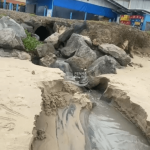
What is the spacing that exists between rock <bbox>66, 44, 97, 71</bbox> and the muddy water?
3.10m

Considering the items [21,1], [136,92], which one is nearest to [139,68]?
[136,92]

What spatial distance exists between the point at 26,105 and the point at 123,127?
272 centimetres

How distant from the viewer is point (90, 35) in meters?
11.3

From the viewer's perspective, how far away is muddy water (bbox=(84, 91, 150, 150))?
4.22m

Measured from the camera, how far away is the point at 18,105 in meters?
3.63

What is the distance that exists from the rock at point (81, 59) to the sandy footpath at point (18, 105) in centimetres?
273

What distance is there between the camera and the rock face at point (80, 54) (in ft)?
28.6

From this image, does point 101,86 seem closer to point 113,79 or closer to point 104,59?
point 113,79

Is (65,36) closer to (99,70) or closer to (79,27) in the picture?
(79,27)

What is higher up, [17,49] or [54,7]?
[54,7]

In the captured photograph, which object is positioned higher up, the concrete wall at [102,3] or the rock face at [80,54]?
the concrete wall at [102,3]

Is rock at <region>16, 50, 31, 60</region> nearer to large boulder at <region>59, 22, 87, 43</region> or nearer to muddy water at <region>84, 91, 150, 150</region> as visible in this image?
large boulder at <region>59, 22, 87, 43</region>

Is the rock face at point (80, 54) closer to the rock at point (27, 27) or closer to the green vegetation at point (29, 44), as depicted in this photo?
the green vegetation at point (29, 44)

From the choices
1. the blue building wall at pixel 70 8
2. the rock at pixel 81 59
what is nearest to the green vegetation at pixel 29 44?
the rock at pixel 81 59
